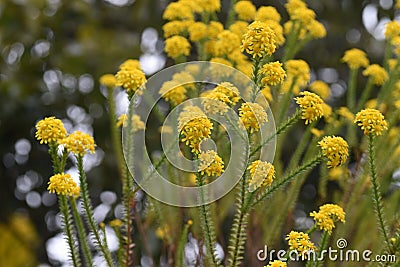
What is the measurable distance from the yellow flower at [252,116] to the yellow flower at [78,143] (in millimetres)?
165

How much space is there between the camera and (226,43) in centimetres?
94

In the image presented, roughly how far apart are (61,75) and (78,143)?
4.20 feet

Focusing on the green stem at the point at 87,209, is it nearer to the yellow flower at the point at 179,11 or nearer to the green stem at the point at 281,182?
the green stem at the point at 281,182

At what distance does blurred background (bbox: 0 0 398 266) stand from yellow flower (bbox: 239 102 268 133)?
3.61 feet

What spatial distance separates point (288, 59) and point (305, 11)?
9cm

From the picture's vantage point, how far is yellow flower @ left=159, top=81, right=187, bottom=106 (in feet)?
2.84

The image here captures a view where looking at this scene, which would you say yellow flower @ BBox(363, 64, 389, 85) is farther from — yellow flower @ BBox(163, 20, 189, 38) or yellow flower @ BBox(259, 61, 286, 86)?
yellow flower @ BBox(259, 61, 286, 86)

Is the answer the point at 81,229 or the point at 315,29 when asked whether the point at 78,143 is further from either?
the point at 315,29

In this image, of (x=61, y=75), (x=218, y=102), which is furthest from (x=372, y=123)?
(x=61, y=75)

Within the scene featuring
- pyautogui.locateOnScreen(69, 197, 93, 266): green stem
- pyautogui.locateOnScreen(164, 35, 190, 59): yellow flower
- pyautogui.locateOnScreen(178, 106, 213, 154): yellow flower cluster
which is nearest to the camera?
pyautogui.locateOnScreen(178, 106, 213, 154): yellow flower cluster

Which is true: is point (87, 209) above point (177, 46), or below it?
below

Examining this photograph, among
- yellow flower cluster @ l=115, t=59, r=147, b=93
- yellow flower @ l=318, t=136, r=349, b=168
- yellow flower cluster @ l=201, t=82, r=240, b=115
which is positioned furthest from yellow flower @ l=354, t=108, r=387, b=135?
yellow flower cluster @ l=115, t=59, r=147, b=93

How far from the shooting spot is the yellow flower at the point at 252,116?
67 centimetres

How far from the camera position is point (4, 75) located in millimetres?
1800
